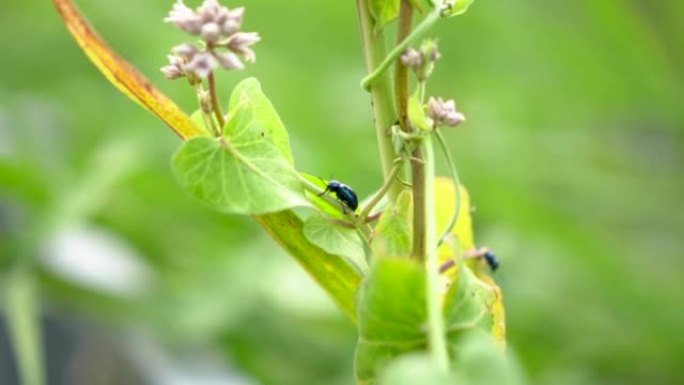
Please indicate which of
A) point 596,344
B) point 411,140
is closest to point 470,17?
point 596,344

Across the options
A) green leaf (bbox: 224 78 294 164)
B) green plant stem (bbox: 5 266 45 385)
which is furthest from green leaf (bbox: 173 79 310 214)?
green plant stem (bbox: 5 266 45 385)

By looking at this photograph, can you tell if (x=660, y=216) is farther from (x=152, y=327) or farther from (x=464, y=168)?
(x=152, y=327)

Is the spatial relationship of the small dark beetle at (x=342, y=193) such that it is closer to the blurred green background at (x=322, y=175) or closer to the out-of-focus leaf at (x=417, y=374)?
the out-of-focus leaf at (x=417, y=374)

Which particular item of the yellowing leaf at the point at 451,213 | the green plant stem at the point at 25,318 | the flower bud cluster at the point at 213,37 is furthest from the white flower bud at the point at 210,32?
the green plant stem at the point at 25,318

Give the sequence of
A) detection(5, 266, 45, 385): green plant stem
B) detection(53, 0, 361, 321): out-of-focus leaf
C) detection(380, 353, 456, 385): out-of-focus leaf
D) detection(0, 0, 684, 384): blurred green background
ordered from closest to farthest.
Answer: detection(380, 353, 456, 385): out-of-focus leaf → detection(53, 0, 361, 321): out-of-focus leaf → detection(5, 266, 45, 385): green plant stem → detection(0, 0, 684, 384): blurred green background

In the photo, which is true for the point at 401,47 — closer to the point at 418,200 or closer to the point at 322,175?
the point at 418,200

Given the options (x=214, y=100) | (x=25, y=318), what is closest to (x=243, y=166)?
(x=214, y=100)

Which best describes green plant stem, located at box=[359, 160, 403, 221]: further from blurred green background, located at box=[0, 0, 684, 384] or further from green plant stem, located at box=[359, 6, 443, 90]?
blurred green background, located at box=[0, 0, 684, 384]
